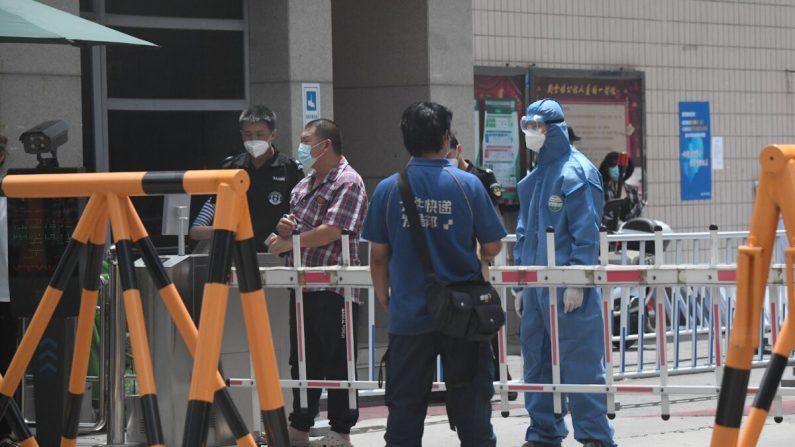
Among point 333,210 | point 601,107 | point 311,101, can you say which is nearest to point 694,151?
point 601,107

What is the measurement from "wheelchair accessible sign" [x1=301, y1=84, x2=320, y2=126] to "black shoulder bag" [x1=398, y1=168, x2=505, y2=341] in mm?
5801

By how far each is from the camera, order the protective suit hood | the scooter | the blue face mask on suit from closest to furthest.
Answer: the protective suit hood, the scooter, the blue face mask on suit

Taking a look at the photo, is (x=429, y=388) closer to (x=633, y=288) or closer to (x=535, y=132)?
(x=535, y=132)

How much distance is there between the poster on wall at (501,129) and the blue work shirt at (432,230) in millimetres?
7825

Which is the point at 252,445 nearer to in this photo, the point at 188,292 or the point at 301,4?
the point at 188,292

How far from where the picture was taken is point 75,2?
1120 centimetres

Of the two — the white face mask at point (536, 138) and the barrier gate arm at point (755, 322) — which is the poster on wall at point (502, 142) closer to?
the white face mask at point (536, 138)

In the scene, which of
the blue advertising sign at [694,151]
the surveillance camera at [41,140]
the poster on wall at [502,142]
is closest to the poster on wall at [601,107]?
the poster on wall at [502,142]

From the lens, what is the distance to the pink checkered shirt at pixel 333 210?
28.2ft

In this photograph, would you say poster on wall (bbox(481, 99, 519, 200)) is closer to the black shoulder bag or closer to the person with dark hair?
the person with dark hair

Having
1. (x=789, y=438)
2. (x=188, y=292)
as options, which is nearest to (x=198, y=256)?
(x=188, y=292)

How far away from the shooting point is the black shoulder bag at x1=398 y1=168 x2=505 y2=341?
661 centimetres

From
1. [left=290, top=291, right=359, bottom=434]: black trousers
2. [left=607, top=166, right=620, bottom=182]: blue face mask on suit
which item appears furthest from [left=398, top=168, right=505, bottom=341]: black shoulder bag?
[left=607, top=166, right=620, bottom=182]: blue face mask on suit

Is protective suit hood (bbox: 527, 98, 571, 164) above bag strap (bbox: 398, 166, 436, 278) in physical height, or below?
above
